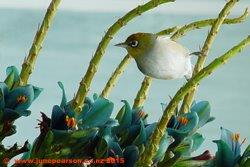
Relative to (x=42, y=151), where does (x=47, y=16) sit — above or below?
above

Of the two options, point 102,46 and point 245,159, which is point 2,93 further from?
point 245,159

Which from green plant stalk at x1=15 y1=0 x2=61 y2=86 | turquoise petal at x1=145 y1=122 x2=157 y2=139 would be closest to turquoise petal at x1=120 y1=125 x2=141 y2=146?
turquoise petal at x1=145 y1=122 x2=157 y2=139

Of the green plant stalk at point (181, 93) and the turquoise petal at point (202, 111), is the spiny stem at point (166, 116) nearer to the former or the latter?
the green plant stalk at point (181, 93)

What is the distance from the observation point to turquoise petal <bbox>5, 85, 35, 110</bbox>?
50cm

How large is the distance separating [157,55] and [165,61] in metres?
0.01

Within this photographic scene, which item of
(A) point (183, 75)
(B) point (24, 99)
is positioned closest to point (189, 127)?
(A) point (183, 75)

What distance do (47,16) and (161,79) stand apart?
125 millimetres

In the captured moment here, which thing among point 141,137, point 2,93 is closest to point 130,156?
point 141,137

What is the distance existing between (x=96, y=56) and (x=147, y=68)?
0.17 ft

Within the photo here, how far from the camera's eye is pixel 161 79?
0.50m

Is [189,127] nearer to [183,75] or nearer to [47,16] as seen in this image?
[183,75]

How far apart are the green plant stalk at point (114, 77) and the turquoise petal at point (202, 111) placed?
82 mm

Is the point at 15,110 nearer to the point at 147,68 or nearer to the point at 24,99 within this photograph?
the point at 24,99

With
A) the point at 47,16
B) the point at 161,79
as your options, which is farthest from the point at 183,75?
the point at 47,16
